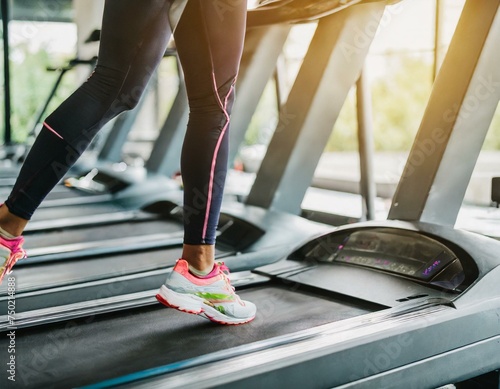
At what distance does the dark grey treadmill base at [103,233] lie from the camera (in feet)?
9.26

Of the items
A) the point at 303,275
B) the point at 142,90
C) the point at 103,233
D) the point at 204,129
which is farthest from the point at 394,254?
the point at 103,233

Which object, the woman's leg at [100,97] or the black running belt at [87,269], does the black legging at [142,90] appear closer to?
the woman's leg at [100,97]

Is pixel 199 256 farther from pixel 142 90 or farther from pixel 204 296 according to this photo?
pixel 142 90

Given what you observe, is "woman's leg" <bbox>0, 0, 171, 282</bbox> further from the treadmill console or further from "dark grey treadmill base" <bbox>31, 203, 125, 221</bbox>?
"dark grey treadmill base" <bbox>31, 203, 125, 221</bbox>

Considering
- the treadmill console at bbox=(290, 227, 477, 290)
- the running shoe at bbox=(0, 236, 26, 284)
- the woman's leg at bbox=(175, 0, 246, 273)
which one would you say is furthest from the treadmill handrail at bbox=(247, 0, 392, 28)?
the running shoe at bbox=(0, 236, 26, 284)

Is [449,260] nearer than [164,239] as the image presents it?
Yes

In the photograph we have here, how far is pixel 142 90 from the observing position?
1.33 metres

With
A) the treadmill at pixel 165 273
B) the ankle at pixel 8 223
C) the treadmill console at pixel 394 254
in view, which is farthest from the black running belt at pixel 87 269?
the ankle at pixel 8 223

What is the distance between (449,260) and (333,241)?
51 centimetres

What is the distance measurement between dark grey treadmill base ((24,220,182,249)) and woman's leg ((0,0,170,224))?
155cm

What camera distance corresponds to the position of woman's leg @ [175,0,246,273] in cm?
132

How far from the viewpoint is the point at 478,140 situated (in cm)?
204

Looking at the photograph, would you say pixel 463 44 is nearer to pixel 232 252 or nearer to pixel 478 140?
pixel 478 140

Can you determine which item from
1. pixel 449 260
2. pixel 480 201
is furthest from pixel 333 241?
pixel 480 201
